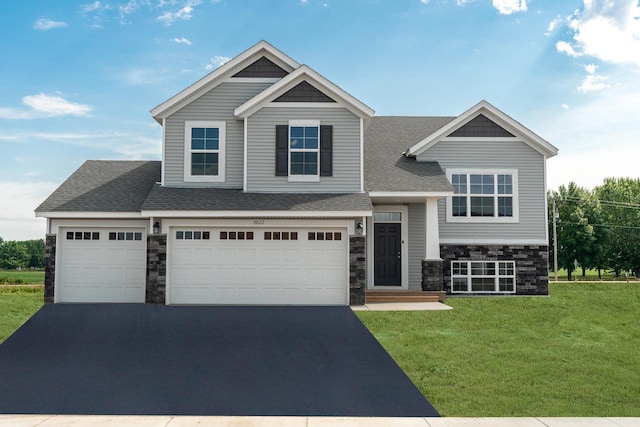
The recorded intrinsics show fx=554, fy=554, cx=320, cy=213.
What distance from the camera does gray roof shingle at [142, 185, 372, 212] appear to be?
15430mm

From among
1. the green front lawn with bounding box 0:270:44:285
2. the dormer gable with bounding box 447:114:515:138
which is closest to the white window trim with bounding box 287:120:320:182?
the dormer gable with bounding box 447:114:515:138

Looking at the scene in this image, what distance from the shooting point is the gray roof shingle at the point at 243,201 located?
50.6 feet

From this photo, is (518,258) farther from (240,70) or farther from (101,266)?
(101,266)

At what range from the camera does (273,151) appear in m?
16.5

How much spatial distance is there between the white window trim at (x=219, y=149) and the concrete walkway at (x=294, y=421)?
10.3m

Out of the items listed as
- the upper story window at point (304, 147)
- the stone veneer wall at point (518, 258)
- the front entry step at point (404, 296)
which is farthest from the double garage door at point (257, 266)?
the stone veneer wall at point (518, 258)

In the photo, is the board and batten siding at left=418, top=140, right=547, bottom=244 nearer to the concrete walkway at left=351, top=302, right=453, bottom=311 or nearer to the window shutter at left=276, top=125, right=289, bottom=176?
the concrete walkway at left=351, top=302, right=453, bottom=311

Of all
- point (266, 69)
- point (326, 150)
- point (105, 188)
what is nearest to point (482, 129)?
point (326, 150)

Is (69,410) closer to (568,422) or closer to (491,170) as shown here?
(568,422)

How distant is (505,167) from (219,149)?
31.5 feet

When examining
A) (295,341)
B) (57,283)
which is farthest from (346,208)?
(57,283)

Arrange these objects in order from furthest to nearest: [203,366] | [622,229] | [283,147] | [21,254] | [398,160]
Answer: [21,254] → [622,229] → [398,160] → [283,147] → [203,366]

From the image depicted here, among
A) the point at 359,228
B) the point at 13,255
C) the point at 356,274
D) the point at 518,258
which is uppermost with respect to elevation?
the point at 359,228

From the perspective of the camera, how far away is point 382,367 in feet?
31.9
